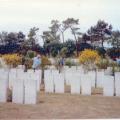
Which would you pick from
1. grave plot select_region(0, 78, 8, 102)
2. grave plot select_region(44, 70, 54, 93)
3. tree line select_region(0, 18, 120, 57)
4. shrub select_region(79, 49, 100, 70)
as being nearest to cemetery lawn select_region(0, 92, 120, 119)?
grave plot select_region(0, 78, 8, 102)

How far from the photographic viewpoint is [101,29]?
42938mm

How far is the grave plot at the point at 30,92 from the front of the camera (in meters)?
12.5

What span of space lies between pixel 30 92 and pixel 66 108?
141cm

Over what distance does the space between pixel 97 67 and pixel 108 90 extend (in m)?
10.5

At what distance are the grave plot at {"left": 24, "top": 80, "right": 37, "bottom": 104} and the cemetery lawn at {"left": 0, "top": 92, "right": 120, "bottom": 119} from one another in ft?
0.73

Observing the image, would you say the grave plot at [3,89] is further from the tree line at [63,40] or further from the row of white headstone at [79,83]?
the tree line at [63,40]

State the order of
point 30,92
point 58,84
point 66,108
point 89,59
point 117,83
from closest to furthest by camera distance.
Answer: point 66,108 < point 30,92 < point 117,83 < point 58,84 < point 89,59

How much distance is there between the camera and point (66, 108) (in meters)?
11.7

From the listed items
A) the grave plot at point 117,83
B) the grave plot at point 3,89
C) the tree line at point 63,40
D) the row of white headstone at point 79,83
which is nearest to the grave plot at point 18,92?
the grave plot at point 3,89

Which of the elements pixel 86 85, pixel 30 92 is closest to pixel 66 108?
pixel 30 92

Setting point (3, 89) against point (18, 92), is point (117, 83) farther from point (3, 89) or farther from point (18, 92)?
point (3, 89)

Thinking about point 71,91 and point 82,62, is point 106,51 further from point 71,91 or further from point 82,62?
point 71,91

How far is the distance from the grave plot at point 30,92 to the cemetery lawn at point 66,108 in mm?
221

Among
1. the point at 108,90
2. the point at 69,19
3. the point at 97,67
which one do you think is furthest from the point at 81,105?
the point at 69,19
